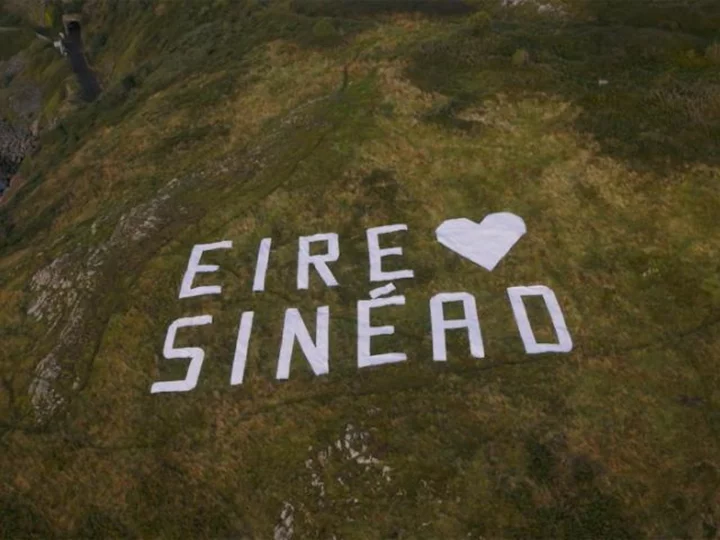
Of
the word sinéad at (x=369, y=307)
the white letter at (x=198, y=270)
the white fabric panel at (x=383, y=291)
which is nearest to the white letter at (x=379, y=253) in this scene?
the word sinéad at (x=369, y=307)

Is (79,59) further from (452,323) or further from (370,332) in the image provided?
(452,323)

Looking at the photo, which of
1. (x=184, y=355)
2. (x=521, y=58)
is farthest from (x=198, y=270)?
(x=521, y=58)

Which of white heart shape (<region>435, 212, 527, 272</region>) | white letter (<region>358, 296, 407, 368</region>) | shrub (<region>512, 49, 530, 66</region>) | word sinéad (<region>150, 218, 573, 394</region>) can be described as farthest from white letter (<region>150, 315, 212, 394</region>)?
shrub (<region>512, 49, 530, 66</region>)

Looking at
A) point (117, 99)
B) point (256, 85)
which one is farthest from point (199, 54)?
point (256, 85)

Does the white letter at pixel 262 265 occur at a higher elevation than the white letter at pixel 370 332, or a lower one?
higher

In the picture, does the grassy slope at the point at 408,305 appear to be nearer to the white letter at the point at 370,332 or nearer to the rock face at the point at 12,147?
the white letter at the point at 370,332
